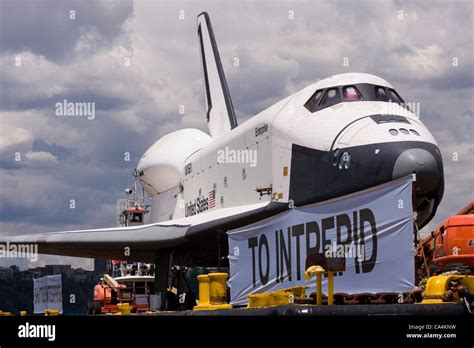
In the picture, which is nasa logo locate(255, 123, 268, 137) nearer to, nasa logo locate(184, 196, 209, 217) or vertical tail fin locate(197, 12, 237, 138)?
nasa logo locate(184, 196, 209, 217)

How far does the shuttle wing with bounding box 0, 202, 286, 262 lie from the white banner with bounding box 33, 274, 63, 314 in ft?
2.61

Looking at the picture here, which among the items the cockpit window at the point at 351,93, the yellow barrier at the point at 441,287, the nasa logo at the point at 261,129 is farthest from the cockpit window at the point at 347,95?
the yellow barrier at the point at 441,287

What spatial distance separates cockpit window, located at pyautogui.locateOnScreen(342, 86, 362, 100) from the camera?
504 inches

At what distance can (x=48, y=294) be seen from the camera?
771 inches

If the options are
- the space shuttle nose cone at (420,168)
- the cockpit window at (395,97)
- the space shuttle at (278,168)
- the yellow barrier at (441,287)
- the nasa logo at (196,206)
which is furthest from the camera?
the nasa logo at (196,206)

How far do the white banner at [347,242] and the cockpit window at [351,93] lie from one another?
3.55 m

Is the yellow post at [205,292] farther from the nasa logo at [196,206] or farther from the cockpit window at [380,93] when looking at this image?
the nasa logo at [196,206]

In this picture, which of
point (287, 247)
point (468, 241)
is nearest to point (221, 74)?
point (287, 247)

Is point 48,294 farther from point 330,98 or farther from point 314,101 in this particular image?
point 330,98

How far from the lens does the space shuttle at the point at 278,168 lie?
10.9 metres

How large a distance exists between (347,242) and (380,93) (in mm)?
5372

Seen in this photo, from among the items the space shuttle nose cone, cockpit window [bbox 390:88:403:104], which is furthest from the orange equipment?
cockpit window [bbox 390:88:403:104]

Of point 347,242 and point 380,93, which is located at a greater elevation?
point 380,93

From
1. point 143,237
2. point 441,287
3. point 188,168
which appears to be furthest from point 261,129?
point 441,287
